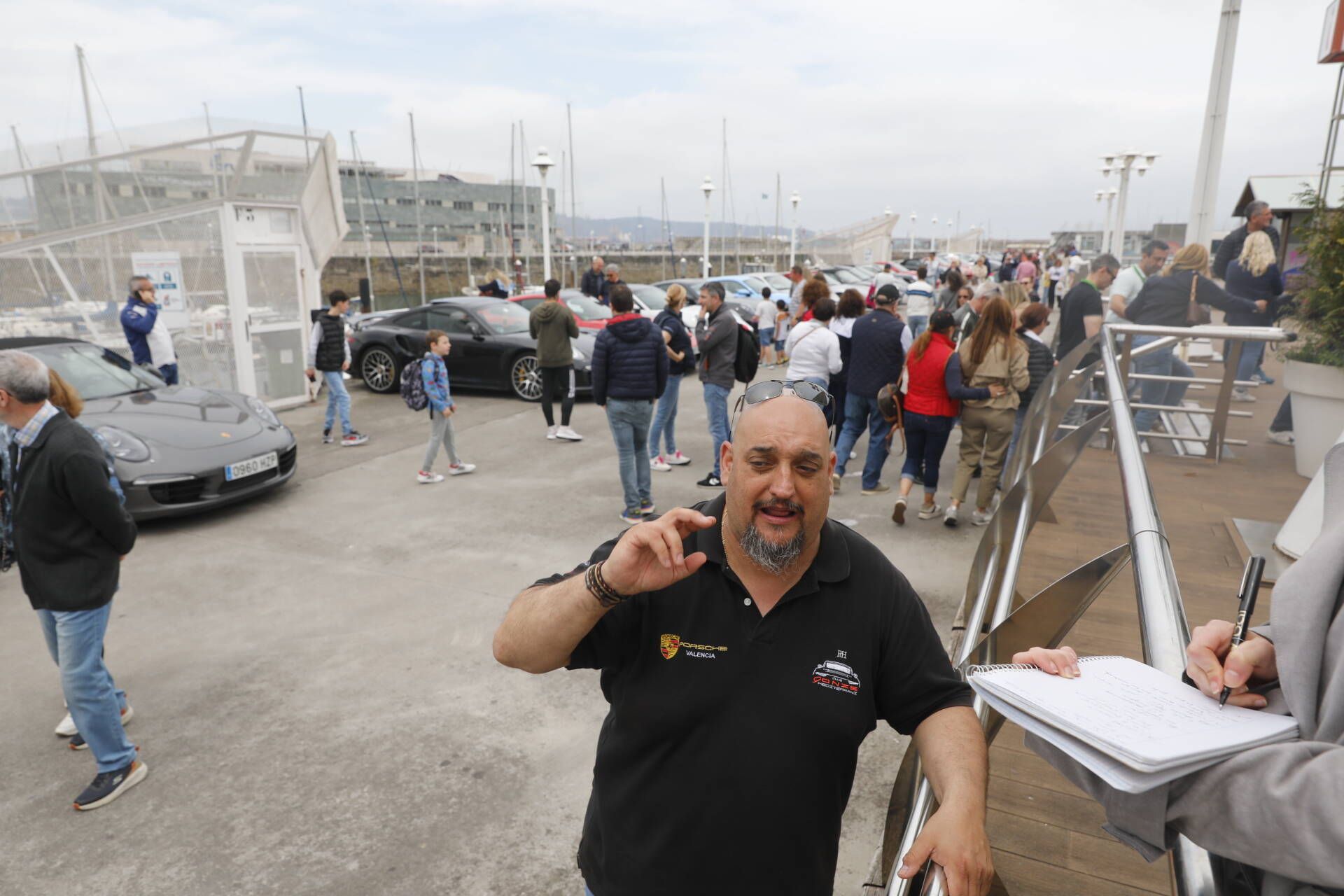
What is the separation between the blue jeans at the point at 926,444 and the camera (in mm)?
7297

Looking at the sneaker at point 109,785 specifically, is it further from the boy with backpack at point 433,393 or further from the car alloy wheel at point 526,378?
the car alloy wheel at point 526,378

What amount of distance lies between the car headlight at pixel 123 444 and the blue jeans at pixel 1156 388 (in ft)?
28.8

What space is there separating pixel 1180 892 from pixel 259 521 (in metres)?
7.95

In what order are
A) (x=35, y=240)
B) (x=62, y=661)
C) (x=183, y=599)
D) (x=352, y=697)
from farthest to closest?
1. (x=35, y=240)
2. (x=183, y=599)
3. (x=352, y=697)
4. (x=62, y=661)

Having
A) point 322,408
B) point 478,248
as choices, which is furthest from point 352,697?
point 478,248

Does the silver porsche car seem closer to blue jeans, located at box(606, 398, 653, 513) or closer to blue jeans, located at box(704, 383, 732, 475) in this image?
blue jeans, located at box(606, 398, 653, 513)

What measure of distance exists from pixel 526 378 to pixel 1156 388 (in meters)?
8.80

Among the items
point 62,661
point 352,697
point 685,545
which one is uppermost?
point 685,545

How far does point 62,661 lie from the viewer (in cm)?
389

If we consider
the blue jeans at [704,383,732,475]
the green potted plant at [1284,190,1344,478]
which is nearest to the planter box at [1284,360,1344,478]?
the green potted plant at [1284,190,1344,478]

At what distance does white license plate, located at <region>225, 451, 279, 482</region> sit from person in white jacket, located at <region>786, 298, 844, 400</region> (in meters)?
5.12

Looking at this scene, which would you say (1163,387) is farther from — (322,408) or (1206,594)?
(322,408)

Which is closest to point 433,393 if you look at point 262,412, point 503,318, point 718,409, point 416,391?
point 416,391

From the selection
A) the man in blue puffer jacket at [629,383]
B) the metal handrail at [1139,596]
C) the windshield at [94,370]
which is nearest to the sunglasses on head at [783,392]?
the metal handrail at [1139,596]
